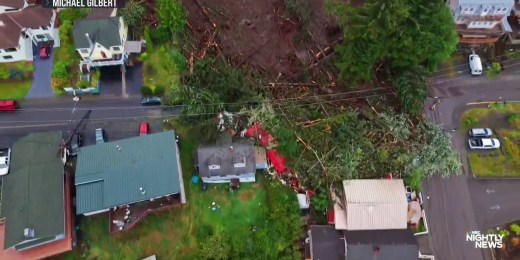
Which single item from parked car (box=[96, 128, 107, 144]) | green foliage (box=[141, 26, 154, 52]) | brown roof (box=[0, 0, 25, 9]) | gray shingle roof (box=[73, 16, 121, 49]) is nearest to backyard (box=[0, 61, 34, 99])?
brown roof (box=[0, 0, 25, 9])

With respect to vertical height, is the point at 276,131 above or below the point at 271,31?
below

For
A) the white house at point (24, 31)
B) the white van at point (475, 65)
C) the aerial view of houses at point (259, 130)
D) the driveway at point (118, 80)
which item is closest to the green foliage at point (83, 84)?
the aerial view of houses at point (259, 130)

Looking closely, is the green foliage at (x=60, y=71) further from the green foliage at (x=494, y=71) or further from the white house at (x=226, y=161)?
the green foliage at (x=494, y=71)

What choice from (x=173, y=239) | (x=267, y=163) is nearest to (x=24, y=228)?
(x=173, y=239)

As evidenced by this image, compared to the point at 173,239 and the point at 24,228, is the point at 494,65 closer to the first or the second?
the point at 173,239

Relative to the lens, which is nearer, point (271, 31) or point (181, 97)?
point (181, 97)

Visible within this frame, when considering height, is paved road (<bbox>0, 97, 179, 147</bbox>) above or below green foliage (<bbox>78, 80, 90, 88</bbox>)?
below

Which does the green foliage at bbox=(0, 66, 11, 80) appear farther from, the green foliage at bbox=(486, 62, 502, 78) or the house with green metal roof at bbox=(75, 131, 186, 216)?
the green foliage at bbox=(486, 62, 502, 78)
